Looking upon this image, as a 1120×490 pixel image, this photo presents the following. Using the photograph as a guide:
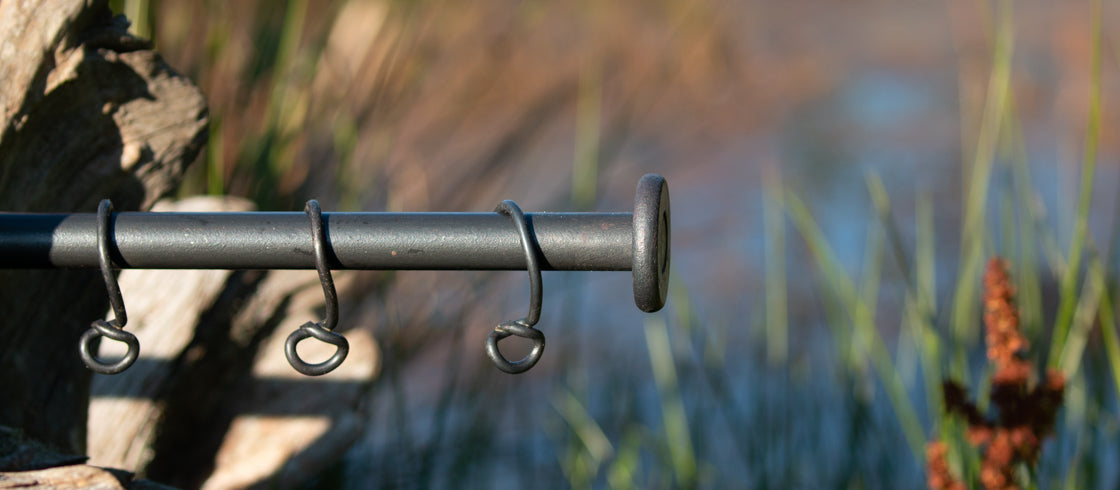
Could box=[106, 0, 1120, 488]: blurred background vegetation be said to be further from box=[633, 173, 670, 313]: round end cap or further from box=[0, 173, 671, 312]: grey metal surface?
box=[633, 173, 670, 313]: round end cap

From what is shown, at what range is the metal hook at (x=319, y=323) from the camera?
429 millimetres

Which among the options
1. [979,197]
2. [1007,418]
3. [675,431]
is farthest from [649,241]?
[675,431]

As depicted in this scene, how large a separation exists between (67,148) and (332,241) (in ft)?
1.06

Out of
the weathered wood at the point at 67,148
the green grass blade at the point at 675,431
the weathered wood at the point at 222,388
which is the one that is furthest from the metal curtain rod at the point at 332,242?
the green grass blade at the point at 675,431

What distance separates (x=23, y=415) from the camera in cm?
→ 68

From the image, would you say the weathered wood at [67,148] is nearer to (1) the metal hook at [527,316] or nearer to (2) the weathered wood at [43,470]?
(2) the weathered wood at [43,470]

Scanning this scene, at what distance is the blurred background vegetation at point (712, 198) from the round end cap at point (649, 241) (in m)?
0.61

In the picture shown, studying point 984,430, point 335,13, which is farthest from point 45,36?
point 984,430

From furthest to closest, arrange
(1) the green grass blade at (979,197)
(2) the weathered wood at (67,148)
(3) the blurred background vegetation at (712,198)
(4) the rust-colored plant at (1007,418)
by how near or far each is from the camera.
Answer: (3) the blurred background vegetation at (712,198), (1) the green grass blade at (979,197), (4) the rust-colored plant at (1007,418), (2) the weathered wood at (67,148)

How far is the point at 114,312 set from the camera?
0.44 metres

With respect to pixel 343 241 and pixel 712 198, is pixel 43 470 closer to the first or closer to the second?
pixel 343 241

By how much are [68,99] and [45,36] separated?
0.18 feet

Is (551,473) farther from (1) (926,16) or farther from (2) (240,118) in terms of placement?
(1) (926,16)

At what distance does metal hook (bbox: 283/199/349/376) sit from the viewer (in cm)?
43
